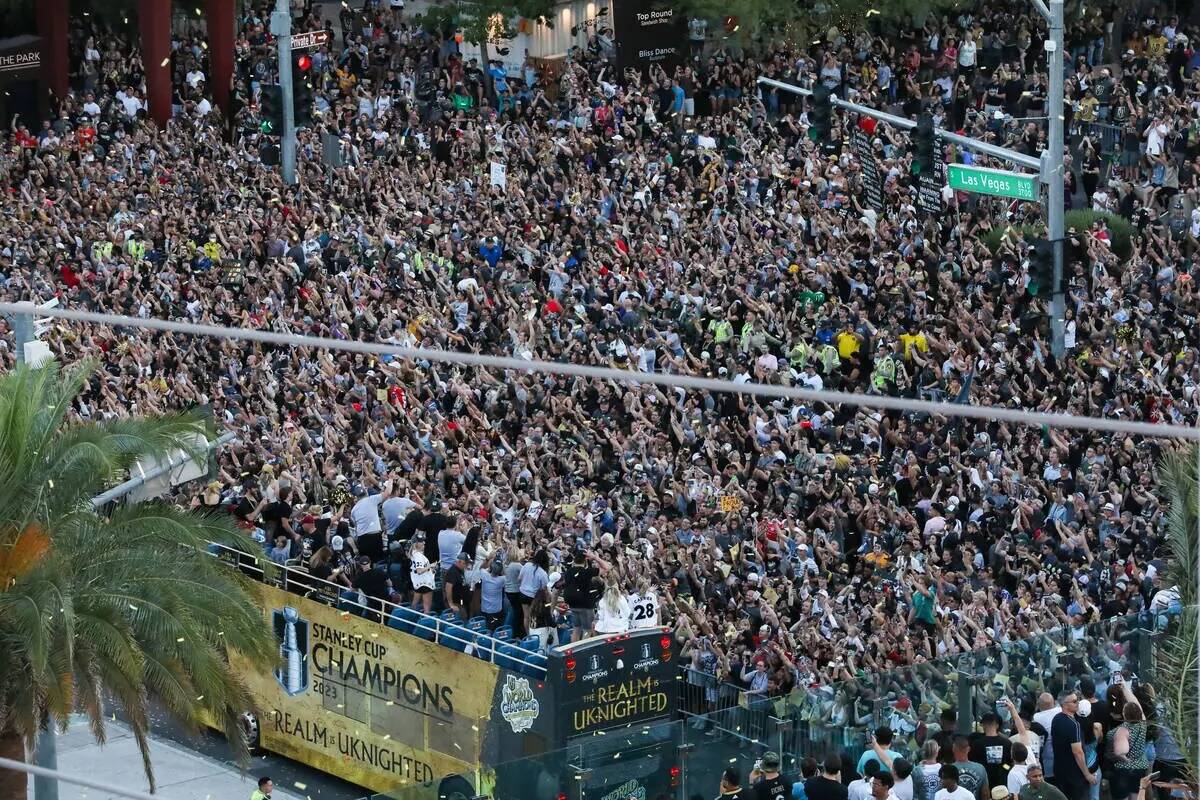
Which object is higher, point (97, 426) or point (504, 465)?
point (97, 426)

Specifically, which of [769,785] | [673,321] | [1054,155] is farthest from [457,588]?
[1054,155]

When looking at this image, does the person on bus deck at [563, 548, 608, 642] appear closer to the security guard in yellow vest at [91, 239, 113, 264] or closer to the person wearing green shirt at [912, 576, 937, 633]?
the person wearing green shirt at [912, 576, 937, 633]

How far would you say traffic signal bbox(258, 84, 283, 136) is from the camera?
3828 cm

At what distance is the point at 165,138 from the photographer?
39812 millimetres

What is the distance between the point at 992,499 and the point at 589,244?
1105cm

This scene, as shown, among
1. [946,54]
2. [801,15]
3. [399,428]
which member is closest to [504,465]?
[399,428]

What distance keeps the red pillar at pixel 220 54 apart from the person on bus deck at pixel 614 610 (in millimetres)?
26120

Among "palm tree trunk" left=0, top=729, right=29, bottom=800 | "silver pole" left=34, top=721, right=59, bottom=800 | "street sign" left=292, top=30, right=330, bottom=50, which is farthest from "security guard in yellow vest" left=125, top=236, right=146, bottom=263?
"palm tree trunk" left=0, top=729, right=29, bottom=800

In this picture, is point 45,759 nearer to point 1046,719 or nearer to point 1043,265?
point 1046,719

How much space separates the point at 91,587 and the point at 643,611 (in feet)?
20.0

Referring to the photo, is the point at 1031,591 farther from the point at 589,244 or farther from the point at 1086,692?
the point at 589,244

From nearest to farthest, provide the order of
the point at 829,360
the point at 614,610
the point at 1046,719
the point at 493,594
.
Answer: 1. the point at 1046,719
2. the point at 614,610
3. the point at 493,594
4. the point at 829,360

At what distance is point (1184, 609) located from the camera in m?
16.4

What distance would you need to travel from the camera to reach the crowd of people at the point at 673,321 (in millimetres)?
22188
